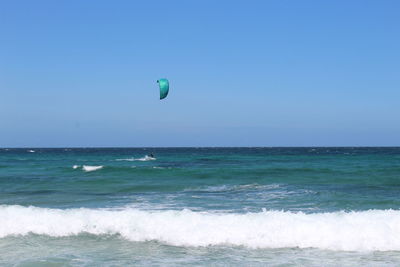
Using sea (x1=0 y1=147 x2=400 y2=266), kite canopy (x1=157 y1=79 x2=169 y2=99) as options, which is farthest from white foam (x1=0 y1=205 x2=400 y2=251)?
kite canopy (x1=157 y1=79 x2=169 y2=99)

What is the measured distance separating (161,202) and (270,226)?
6.34 metres

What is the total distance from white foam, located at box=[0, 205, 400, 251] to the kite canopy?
Answer: 775cm

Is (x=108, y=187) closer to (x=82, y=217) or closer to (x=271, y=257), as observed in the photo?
(x=82, y=217)

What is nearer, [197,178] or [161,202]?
[161,202]

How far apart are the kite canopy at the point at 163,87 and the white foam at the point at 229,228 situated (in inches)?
305

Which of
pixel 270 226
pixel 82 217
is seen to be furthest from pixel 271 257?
pixel 82 217

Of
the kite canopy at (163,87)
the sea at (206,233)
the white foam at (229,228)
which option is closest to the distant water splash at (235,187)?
the sea at (206,233)

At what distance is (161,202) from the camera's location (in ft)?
56.1

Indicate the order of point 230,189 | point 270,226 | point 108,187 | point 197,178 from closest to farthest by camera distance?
point 270,226
point 230,189
point 108,187
point 197,178

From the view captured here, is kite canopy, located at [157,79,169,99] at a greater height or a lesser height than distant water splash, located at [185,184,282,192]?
greater

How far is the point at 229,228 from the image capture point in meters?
11.5

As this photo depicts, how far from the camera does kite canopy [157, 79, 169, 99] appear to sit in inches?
797

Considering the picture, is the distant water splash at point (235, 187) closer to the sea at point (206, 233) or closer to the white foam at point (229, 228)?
the sea at point (206, 233)

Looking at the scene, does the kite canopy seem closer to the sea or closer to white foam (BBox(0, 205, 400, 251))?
the sea
